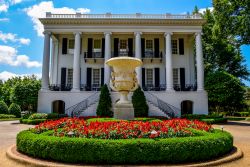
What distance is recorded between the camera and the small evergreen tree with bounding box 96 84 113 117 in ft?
80.2

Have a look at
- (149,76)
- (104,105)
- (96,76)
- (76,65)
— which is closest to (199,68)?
(149,76)

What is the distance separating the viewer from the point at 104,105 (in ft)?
80.9

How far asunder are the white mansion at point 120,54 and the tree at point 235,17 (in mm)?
4195

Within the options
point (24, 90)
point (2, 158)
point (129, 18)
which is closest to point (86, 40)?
point (129, 18)

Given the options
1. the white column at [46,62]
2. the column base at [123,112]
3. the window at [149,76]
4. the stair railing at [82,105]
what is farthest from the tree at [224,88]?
the white column at [46,62]

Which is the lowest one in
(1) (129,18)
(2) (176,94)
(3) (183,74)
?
(2) (176,94)

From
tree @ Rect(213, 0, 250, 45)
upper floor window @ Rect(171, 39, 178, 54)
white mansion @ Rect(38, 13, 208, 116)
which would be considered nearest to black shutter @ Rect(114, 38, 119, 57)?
white mansion @ Rect(38, 13, 208, 116)

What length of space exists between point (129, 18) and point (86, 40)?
683cm

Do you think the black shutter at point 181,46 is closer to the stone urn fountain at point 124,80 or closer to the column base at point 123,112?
the stone urn fountain at point 124,80

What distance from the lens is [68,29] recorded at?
28.5m

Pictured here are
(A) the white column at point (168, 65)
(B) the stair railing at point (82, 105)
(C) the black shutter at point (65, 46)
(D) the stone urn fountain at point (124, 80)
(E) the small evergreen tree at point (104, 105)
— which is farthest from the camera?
(C) the black shutter at point (65, 46)

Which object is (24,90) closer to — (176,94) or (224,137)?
(176,94)

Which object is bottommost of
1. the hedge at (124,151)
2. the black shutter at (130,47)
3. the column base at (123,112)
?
the hedge at (124,151)

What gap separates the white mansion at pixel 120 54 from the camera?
89.6 feet
